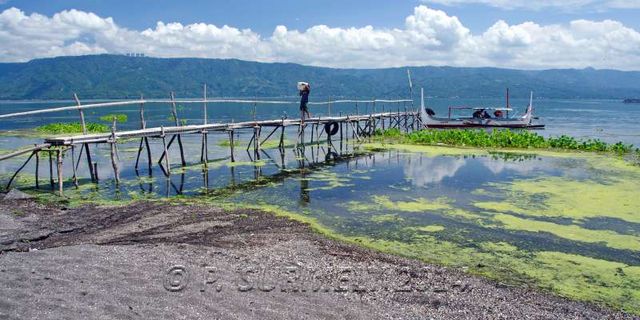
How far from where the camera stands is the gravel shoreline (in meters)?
6.83

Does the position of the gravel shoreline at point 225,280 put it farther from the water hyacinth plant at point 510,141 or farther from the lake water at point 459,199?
the water hyacinth plant at point 510,141

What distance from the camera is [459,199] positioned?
1689 centimetres

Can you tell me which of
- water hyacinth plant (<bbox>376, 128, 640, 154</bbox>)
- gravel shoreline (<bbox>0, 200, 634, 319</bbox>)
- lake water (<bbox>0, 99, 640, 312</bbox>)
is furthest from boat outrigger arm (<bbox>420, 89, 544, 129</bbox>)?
gravel shoreline (<bbox>0, 200, 634, 319</bbox>)

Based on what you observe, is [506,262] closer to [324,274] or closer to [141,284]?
[324,274]

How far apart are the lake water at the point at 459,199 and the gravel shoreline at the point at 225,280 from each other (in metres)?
1.45

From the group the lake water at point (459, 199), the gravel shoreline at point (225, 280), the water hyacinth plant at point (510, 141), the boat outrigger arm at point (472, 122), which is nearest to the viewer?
the gravel shoreline at point (225, 280)

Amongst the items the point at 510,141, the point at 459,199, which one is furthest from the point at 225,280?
the point at 510,141

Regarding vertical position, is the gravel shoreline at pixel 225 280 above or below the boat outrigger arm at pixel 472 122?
below

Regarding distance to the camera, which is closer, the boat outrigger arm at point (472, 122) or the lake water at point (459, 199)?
the lake water at point (459, 199)

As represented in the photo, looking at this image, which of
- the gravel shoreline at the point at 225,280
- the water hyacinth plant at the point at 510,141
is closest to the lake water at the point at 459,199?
the gravel shoreline at the point at 225,280

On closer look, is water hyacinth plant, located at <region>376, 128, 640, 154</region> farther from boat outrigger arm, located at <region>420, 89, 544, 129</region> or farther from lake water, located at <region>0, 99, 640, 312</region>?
boat outrigger arm, located at <region>420, 89, 544, 129</region>

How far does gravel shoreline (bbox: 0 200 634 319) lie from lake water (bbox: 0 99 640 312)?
1453 millimetres

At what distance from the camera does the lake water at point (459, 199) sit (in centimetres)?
1055

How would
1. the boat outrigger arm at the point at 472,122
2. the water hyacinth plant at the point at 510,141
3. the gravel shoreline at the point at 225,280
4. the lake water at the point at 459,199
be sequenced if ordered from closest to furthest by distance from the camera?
the gravel shoreline at the point at 225,280
the lake water at the point at 459,199
the water hyacinth plant at the point at 510,141
the boat outrigger arm at the point at 472,122
